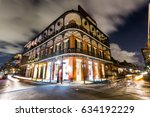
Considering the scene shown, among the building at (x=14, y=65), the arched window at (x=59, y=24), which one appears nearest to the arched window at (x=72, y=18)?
the arched window at (x=59, y=24)

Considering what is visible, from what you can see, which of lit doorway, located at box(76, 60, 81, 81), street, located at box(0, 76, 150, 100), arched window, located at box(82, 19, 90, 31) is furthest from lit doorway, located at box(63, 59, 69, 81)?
arched window, located at box(82, 19, 90, 31)

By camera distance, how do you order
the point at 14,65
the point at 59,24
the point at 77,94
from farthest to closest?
the point at 14,65, the point at 59,24, the point at 77,94

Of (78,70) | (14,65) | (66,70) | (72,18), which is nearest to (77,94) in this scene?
(66,70)

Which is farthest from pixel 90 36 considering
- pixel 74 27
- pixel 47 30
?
pixel 47 30

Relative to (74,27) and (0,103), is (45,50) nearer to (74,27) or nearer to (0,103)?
(74,27)

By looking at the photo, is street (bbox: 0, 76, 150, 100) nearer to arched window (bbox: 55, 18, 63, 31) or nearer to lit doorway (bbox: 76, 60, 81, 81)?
lit doorway (bbox: 76, 60, 81, 81)

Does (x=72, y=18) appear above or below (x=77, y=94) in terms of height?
above

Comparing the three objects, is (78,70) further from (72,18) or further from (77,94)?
(77,94)

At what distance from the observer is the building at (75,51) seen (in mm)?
8148

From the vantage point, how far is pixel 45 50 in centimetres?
1114

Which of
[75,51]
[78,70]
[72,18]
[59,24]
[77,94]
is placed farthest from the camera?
[59,24]

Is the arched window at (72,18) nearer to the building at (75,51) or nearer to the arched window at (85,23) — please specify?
the building at (75,51)

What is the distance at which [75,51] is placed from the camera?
8148 mm

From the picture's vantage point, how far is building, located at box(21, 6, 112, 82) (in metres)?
8.15
